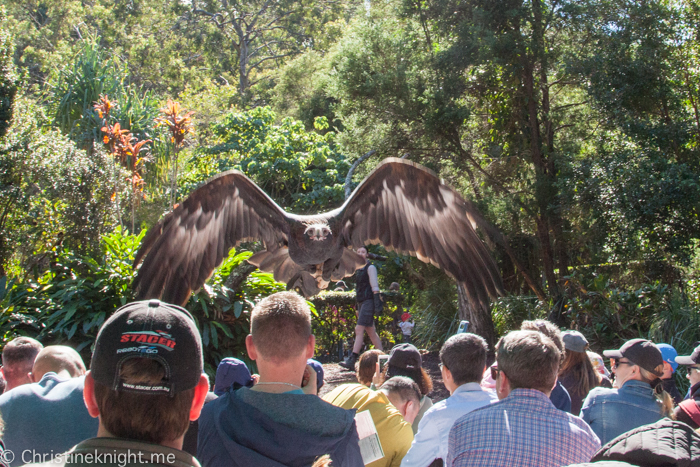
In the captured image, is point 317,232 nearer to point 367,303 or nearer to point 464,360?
point 464,360

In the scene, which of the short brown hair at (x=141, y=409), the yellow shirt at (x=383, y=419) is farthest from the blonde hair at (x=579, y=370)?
the short brown hair at (x=141, y=409)

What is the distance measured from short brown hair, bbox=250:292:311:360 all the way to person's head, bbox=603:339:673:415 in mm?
2002

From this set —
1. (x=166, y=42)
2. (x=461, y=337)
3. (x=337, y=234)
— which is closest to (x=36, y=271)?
(x=337, y=234)

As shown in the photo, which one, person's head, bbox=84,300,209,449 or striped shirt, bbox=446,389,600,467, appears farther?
striped shirt, bbox=446,389,600,467

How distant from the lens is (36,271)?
8234 mm

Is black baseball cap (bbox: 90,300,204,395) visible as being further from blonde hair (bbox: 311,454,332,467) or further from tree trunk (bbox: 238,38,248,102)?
tree trunk (bbox: 238,38,248,102)

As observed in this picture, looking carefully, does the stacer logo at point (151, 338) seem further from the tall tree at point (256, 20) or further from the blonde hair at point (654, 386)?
the tall tree at point (256, 20)

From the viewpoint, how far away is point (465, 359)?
9.32ft

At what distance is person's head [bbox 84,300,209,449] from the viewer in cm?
123

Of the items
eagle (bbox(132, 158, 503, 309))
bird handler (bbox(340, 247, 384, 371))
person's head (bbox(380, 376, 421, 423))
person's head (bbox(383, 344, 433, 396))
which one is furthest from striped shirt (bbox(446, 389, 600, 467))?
bird handler (bbox(340, 247, 384, 371))

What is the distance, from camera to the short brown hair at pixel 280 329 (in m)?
2.08

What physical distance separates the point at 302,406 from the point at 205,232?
3.67 meters

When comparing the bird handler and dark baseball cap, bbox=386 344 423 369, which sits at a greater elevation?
dark baseball cap, bbox=386 344 423 369

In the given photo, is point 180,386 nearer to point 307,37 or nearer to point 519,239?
point 519,239
